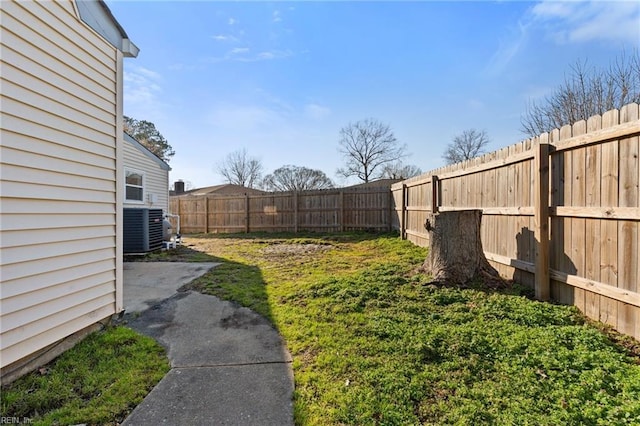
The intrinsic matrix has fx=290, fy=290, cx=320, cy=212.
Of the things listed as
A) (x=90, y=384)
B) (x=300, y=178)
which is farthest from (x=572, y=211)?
(x=300, y=178)

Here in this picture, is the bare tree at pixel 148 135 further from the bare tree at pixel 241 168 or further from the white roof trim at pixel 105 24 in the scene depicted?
the white roof trim at pixel 105 24

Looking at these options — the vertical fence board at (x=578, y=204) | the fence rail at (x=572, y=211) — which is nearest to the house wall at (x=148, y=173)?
the fence rail at (x=572, y=211)

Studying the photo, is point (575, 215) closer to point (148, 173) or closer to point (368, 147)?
point (148, 173)

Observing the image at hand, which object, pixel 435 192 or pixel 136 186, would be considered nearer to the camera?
pixel 435 192

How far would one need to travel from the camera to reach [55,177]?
8.29 ft

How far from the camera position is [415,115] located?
14852mm

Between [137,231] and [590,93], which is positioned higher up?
[590,93]

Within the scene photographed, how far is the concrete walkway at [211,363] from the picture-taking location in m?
1.81

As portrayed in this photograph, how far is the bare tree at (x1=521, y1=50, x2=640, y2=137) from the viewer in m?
8.70

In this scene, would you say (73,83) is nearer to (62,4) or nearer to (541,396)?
(62,4)

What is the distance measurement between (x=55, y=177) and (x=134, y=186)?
744 cm

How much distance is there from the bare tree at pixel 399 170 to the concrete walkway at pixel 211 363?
2945cm

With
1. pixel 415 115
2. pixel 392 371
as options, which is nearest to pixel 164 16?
pixel 392 371

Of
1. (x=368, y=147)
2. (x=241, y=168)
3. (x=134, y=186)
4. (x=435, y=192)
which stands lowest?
(x=435, y=192)
